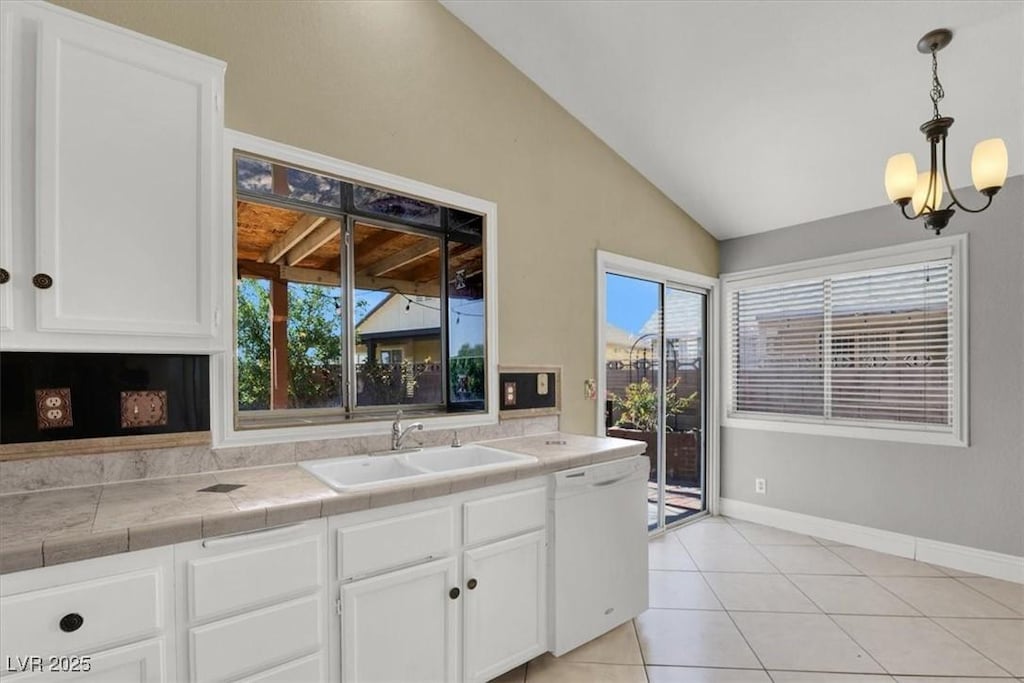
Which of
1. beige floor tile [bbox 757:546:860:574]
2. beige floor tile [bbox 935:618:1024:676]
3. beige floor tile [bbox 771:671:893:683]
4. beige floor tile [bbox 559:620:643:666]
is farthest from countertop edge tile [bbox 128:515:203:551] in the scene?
beige floor tile [bbox 757:546:860:574]

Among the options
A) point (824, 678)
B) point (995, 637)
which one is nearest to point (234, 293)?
point (824, 678)

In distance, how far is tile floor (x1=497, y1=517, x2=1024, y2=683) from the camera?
2209 mm

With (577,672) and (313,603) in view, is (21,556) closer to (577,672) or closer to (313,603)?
(313,603)

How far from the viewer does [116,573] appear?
4.02 ft

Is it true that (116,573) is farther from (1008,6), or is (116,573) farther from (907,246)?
(907,246)

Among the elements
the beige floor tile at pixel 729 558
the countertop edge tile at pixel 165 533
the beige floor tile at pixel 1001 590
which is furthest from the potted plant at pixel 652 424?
the countertop edge tile at pixel 165 533

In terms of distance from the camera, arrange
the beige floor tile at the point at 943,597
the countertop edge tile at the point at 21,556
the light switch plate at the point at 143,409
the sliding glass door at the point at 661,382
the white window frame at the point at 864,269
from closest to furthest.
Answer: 1. the countertop edge tile at the point at 21,556
2. the light switch plate at the point at 143,409
3. the beige floor tile at the point at 943,597
4. the white window frame at the point at 864,269
5. the sliding glass door at the point at 661,382

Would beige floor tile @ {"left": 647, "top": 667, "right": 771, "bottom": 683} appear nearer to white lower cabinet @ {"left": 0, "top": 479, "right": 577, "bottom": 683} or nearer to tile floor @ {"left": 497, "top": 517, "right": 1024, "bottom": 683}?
tile floor @ {"left": 497, "top": 517, "right": 1024, "bottom": 683}

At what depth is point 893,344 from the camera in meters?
3.48

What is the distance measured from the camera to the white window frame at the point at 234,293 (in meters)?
1.89

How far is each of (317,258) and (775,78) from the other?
98.7 inches

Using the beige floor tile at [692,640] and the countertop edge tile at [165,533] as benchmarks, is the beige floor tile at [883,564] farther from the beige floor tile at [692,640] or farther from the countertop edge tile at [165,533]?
the countertop edge tile at [165,533]

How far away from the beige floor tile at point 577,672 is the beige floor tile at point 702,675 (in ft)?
0.21

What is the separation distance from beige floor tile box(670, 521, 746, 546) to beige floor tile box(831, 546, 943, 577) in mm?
664
